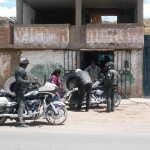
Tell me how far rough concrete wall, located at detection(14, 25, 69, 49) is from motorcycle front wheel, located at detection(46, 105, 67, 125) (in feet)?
29.0

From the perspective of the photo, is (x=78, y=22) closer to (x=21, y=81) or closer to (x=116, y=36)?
(x=116, y=36)

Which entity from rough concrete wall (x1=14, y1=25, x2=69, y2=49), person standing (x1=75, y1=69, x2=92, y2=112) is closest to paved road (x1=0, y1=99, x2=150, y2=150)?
person standing (x1=75, y1=69, x2=92, y2=112)

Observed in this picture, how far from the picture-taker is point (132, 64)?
70.6 feet

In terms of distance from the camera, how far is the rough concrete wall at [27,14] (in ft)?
83.7

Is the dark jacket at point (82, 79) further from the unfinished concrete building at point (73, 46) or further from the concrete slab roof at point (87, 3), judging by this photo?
the concrete slab roof at point (87, 3)

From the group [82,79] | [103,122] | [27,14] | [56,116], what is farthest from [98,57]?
[56,116]

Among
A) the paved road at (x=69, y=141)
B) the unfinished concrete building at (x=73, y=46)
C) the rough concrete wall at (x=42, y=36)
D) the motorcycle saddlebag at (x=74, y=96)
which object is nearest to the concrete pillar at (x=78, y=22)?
the unfinished concrete building at (x=73, y=46)

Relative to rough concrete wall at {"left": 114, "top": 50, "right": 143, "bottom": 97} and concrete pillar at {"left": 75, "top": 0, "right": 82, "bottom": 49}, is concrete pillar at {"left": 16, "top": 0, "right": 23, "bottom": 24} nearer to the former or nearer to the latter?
concrete pillar at {"left": 75, "top": 0, "right": 82, "bottom": 49}

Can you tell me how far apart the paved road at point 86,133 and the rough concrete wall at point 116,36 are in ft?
18.7

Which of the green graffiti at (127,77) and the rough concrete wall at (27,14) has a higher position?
the rough concrete wall at (27,14)

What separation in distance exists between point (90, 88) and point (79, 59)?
5304 mm

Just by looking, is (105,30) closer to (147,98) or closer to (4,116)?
(147,98)

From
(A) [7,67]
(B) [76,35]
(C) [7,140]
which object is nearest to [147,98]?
(B) [76,35]

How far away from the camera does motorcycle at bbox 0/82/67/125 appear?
12734 mm
